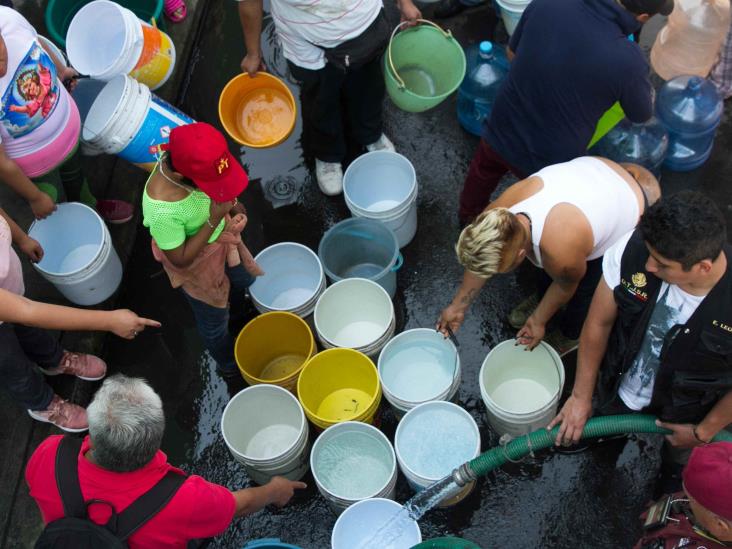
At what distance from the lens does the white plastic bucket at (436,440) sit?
3.42 m

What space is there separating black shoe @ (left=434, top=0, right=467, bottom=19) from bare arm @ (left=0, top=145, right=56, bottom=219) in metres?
3.15

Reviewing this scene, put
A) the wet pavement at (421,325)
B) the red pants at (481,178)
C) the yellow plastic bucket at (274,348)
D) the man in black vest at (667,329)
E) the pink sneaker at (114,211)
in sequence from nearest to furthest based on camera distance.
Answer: the man in black vest at (667,329) < the wet pavement at (421,325) < the yellow plastic bucket at (274,348) < the red pants at (481,178) < the pink sneaker at (114,211)

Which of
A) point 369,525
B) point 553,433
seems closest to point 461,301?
point 553,433

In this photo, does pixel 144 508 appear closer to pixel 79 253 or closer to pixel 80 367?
pixel 80 367

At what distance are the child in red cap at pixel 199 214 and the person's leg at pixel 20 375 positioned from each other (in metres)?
0.83

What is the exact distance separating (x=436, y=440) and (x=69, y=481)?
1.74 metres

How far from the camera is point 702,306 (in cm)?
246

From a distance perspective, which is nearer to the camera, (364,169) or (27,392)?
(27,392)

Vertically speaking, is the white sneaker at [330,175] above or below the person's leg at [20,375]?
above

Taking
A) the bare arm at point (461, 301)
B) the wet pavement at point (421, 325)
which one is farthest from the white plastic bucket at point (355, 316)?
the bare arm at point (461, 301)

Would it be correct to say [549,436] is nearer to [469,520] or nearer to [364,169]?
[469,520]

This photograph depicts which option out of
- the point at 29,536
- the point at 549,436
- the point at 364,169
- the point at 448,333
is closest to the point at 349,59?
the point at 364,169

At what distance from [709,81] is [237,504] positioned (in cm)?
377

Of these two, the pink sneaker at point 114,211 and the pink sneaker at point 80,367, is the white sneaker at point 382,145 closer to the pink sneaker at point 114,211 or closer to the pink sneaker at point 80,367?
the pink sneaker at point 114,211
